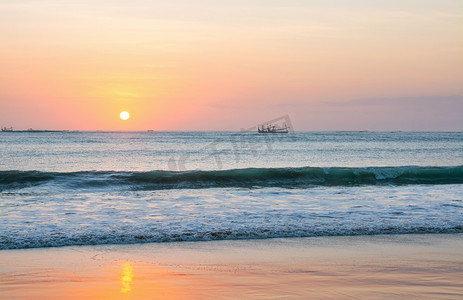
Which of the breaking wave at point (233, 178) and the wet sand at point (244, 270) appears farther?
the breaking wave at point (233, 178)

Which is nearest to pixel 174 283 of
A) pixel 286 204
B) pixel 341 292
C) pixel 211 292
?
pixel 211 292

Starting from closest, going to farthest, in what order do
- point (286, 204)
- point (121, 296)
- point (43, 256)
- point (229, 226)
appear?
point (121, 296) → point (43, 256) → point (229, 226) → point (286, 204)

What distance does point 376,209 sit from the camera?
40.5 feet

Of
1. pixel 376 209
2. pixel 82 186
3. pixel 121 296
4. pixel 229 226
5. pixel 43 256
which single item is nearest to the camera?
pixel 121 296

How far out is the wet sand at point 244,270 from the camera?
5609 millimetres

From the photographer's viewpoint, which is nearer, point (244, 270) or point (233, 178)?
point (244, 270)

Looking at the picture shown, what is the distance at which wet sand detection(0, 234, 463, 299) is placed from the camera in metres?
5.61

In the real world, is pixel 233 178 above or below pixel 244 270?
above

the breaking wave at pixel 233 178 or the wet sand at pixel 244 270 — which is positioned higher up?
the breaking wave at pixel 233 178

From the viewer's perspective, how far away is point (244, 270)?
21.8 feet

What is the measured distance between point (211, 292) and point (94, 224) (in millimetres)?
5186

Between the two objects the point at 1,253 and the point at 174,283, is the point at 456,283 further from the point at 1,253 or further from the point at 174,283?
the point at 1,253

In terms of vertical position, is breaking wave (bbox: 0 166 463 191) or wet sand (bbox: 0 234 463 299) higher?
breaking wave (bbox: 0 166 463 191)

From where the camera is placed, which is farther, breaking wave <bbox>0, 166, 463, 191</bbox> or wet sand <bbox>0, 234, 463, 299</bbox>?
breaking wave <bbox>0, 166, 463, 191</bbox>
